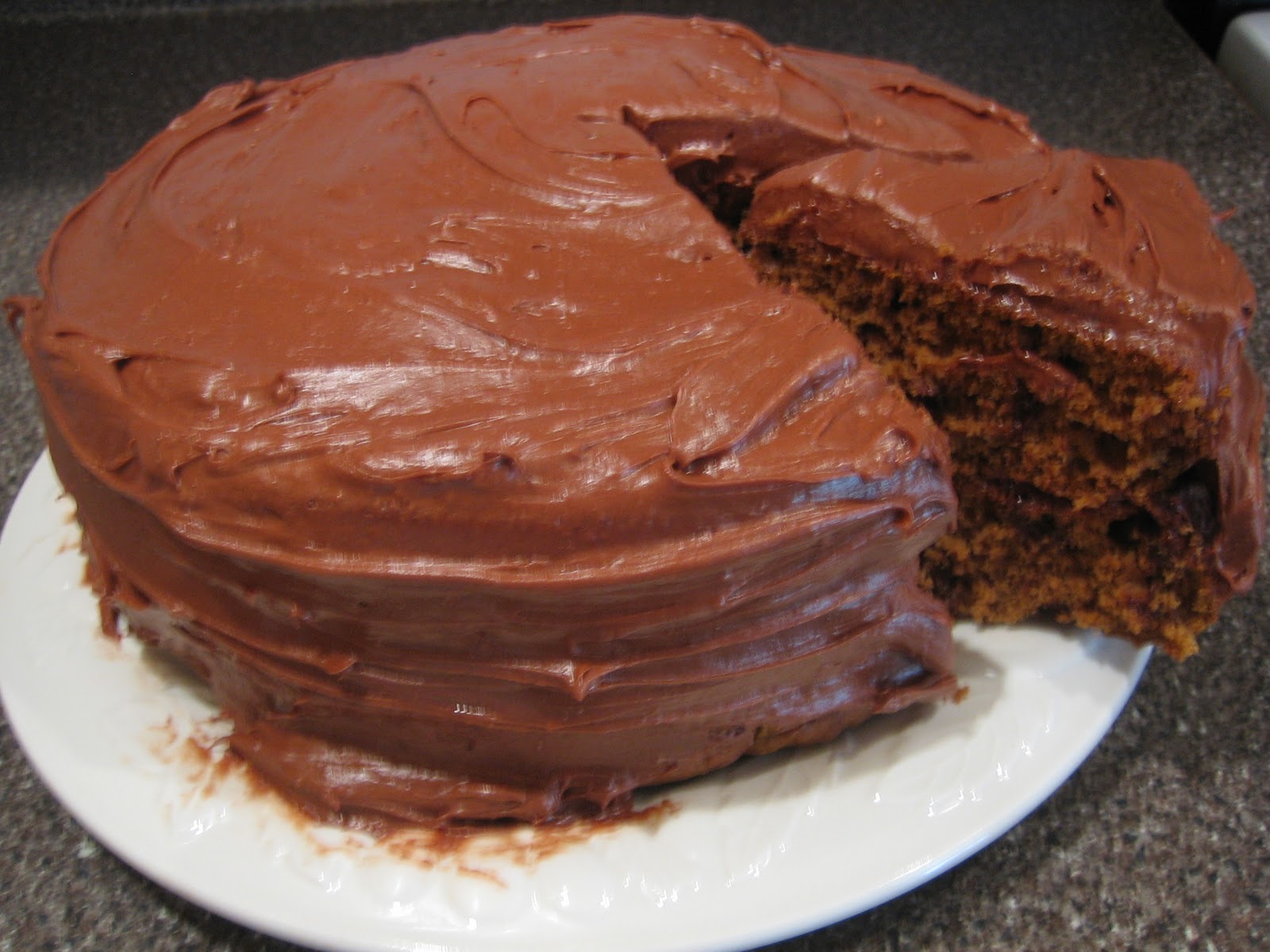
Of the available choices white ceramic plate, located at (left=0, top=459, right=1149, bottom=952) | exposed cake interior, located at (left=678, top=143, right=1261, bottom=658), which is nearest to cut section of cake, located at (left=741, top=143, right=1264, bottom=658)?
exposed cake interior, located at (left=678, top=143, right=1261, bottom=658)

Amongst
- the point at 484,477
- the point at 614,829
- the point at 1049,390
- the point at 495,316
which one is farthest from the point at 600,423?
the point at 1049,390

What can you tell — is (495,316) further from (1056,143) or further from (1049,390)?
(1056,143)

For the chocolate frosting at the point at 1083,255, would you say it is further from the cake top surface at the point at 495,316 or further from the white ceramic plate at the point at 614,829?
the white ceramic plate at the point at 614,829

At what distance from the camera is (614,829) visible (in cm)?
169

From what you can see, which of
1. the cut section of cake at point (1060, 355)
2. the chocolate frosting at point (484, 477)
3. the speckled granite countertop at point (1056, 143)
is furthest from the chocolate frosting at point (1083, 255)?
the speckled granite countertop at point (1056, 143)

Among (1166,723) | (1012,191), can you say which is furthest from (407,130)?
(1166,723)

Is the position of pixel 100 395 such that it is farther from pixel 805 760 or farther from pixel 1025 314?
pixel 1025 314

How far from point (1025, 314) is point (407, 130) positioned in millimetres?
1264

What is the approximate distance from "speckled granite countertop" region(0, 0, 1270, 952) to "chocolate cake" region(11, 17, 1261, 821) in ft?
1.08

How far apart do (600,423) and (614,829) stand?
2.22 ft

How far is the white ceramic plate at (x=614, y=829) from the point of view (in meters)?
1.55

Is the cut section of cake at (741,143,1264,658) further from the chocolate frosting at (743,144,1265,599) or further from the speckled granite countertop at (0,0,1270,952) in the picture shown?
the speckled granite countertop at (0,0,1270,952)

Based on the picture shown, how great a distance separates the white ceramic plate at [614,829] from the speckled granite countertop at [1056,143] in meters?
0.20

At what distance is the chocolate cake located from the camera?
148cm
